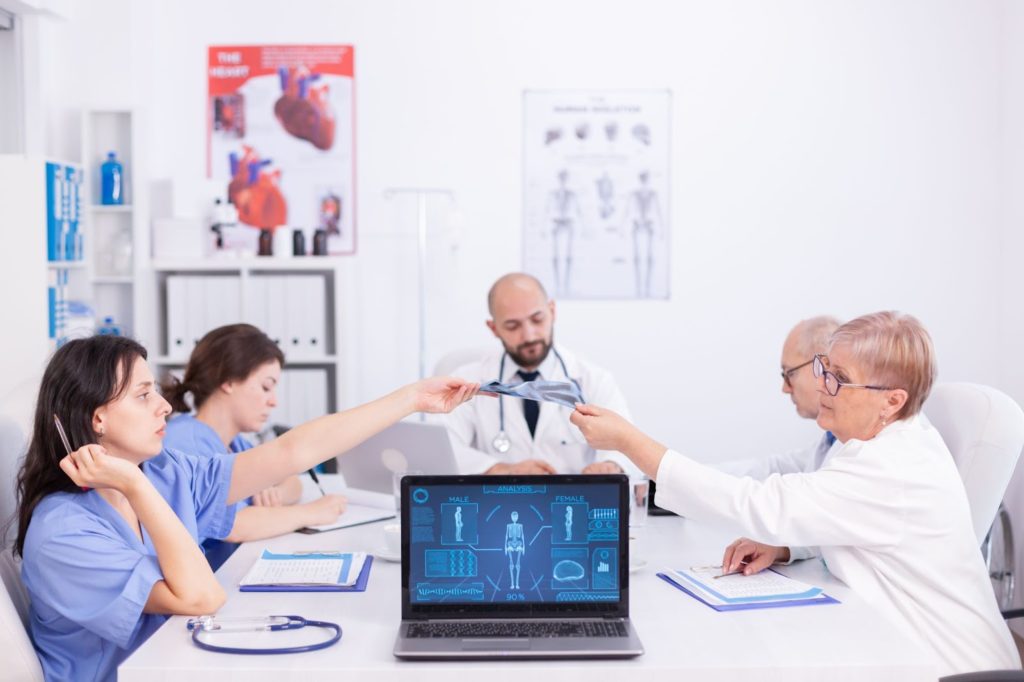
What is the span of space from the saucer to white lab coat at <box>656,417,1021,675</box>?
22.8 inches

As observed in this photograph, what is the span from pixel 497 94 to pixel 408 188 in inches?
22.1

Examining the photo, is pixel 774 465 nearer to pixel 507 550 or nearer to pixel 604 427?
pixel 604 427

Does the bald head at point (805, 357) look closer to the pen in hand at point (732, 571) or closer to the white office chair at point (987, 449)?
the white office chair at point (987, 449)

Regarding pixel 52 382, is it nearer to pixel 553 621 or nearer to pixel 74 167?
pixel 553 621

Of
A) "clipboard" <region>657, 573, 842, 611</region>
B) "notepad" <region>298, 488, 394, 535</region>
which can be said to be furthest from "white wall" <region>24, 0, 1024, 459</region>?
"clipboard" <region>657, 573, 842, 611</region>

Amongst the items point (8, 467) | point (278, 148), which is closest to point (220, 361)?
point (8, 467)

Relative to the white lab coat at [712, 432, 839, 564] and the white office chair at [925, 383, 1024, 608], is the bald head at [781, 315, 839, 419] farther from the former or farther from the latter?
the white office chair at [925, 383, 1024, 608]

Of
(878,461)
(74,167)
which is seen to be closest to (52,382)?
(878,461)

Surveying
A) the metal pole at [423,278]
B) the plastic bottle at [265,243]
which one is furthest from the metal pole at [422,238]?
the plastic bottle at [265,243]

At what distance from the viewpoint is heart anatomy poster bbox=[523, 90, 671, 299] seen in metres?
4.57

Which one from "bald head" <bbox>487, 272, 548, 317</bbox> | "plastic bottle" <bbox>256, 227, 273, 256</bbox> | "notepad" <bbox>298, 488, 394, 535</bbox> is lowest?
"notepad" <bbox>298, 488, 394, 535</bbox>

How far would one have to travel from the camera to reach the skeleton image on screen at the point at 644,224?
181 inches

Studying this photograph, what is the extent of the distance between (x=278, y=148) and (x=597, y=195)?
141 cm

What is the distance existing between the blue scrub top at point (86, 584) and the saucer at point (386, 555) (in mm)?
435
